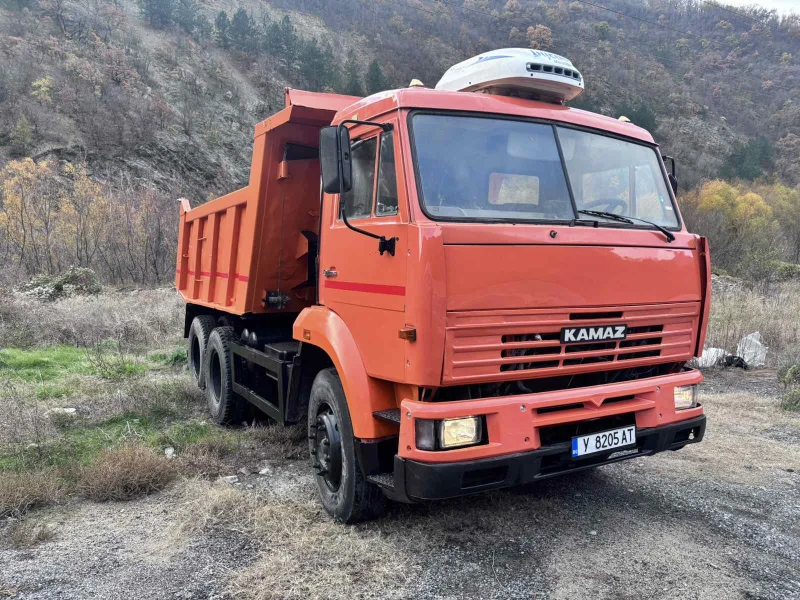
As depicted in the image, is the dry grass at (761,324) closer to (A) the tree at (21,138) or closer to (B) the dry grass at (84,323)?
(B) the dry grass at (84,323)

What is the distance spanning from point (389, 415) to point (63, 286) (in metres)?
14.4

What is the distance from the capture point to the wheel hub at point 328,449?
371 centimetres

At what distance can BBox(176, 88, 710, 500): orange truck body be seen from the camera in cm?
290

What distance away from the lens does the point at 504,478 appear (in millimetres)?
2967

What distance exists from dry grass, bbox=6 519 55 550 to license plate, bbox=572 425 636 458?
3170 mm

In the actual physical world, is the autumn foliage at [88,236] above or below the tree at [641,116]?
below

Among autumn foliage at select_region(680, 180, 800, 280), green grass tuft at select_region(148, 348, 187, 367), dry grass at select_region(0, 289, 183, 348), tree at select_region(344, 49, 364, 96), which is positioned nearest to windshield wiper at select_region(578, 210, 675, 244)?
green grass tuft at select_region(148, 348, 187, 367)

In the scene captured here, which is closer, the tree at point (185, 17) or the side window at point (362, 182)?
the side window at point (362, 182)

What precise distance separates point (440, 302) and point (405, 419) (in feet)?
2.00

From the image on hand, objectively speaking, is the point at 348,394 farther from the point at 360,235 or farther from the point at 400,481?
the point at 360,235

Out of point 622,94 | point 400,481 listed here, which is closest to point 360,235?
point 400,481

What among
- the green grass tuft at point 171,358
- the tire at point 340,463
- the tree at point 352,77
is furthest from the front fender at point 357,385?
the tree at point 352,77

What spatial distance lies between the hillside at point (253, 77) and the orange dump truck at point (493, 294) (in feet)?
62.1

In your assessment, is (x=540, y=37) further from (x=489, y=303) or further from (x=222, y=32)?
(x=489, y=303)
